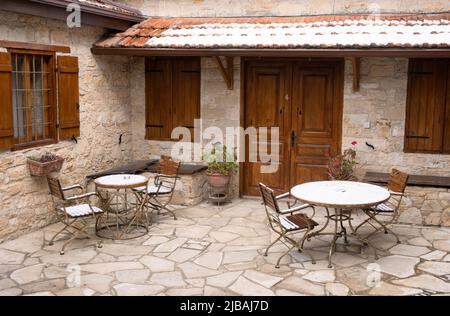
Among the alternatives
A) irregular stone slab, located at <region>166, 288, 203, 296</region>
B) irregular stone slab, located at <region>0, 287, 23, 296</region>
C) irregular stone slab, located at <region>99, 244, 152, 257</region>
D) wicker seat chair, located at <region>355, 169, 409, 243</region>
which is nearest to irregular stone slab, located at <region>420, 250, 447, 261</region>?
wicker seat chair, located at <region>355, 169, 409, 243</region>

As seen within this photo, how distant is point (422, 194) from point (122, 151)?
17.2 feet

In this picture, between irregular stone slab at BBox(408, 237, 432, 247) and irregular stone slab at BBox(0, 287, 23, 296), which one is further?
irregular stone slab at BBox(408, 237, 432, 247)

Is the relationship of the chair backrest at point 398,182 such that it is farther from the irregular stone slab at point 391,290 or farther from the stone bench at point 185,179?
the stone bench at point 185,179

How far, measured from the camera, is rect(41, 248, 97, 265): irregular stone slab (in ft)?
20.7

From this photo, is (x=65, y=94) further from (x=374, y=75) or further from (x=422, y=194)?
(x=422, y=194)

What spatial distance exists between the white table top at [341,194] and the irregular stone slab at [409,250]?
771mm

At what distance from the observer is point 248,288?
5.54m

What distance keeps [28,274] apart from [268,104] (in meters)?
5.01

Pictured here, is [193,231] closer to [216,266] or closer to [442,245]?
[216,266]

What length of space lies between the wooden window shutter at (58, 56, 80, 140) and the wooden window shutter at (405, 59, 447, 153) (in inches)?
207

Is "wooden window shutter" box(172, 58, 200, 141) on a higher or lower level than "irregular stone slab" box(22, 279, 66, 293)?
higher

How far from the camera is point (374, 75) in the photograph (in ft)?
28.1

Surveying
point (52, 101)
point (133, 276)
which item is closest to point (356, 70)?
point (52, 101)

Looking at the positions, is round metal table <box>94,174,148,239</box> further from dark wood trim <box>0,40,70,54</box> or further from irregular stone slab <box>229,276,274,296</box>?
irregular stone slab <box>229,276,274,296</box>
